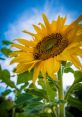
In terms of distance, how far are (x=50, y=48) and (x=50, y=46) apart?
1.7 inches

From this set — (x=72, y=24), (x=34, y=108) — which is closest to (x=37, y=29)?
(x=72, y=24)

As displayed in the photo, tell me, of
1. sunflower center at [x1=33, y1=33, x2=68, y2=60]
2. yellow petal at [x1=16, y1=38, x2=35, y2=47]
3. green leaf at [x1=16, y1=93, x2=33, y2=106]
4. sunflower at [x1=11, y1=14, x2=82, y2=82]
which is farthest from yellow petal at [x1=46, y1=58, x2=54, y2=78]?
yellow petal at [x1=16, y1=38, x2=35, y2=47]

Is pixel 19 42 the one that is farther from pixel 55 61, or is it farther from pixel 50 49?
pixel 55 61

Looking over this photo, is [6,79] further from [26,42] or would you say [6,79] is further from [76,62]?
[76,62]

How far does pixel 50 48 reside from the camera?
2092 mm

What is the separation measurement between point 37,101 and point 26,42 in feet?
1.71

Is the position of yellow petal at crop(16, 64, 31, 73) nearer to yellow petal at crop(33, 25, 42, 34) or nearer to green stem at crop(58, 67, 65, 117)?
green stem at crop(58, 67, 65, 117)

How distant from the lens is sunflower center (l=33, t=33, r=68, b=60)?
1.96 metres

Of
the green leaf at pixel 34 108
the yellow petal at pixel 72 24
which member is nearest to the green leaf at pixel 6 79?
the green leaf at pixel 34 108

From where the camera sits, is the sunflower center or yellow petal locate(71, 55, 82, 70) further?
the sunflower center

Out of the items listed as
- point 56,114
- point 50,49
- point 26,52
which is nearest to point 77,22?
point 50,49

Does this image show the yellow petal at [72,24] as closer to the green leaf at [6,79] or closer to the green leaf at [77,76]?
the green leaf at [77,76]

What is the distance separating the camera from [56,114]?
77.5 inches

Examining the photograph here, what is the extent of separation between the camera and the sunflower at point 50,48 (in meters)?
1.71
